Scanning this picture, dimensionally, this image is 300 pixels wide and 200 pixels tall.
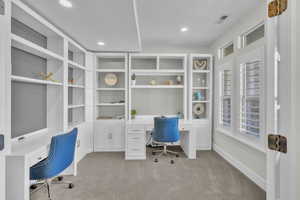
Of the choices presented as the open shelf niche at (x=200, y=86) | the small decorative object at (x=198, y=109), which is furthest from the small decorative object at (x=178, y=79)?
the small decorative object at (x=198, y=109)

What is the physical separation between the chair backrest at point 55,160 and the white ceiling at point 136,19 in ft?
5.31

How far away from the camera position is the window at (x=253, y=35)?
8.62 ft

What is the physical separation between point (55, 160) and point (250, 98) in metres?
3.00

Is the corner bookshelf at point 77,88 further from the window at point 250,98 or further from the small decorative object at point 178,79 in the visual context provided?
the window at point 250,98

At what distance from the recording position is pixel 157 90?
180 inches

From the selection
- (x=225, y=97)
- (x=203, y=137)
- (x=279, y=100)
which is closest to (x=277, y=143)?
(x=279, y=100)

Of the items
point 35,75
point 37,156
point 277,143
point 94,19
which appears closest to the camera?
point 277,143

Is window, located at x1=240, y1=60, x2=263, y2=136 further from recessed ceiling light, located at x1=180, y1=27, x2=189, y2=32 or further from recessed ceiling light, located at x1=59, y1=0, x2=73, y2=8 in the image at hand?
recessed ceiling light, located at x1=59, y1=0, x2=73, y2=8

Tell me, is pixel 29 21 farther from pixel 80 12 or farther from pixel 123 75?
pixel 123 75

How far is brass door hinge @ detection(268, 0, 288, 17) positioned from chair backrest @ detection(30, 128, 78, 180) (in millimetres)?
2283

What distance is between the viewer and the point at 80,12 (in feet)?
7.24

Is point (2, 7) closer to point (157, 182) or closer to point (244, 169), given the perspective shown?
point (157, 182)

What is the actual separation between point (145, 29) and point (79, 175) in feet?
9.88

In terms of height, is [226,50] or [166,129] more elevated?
[226,50]
